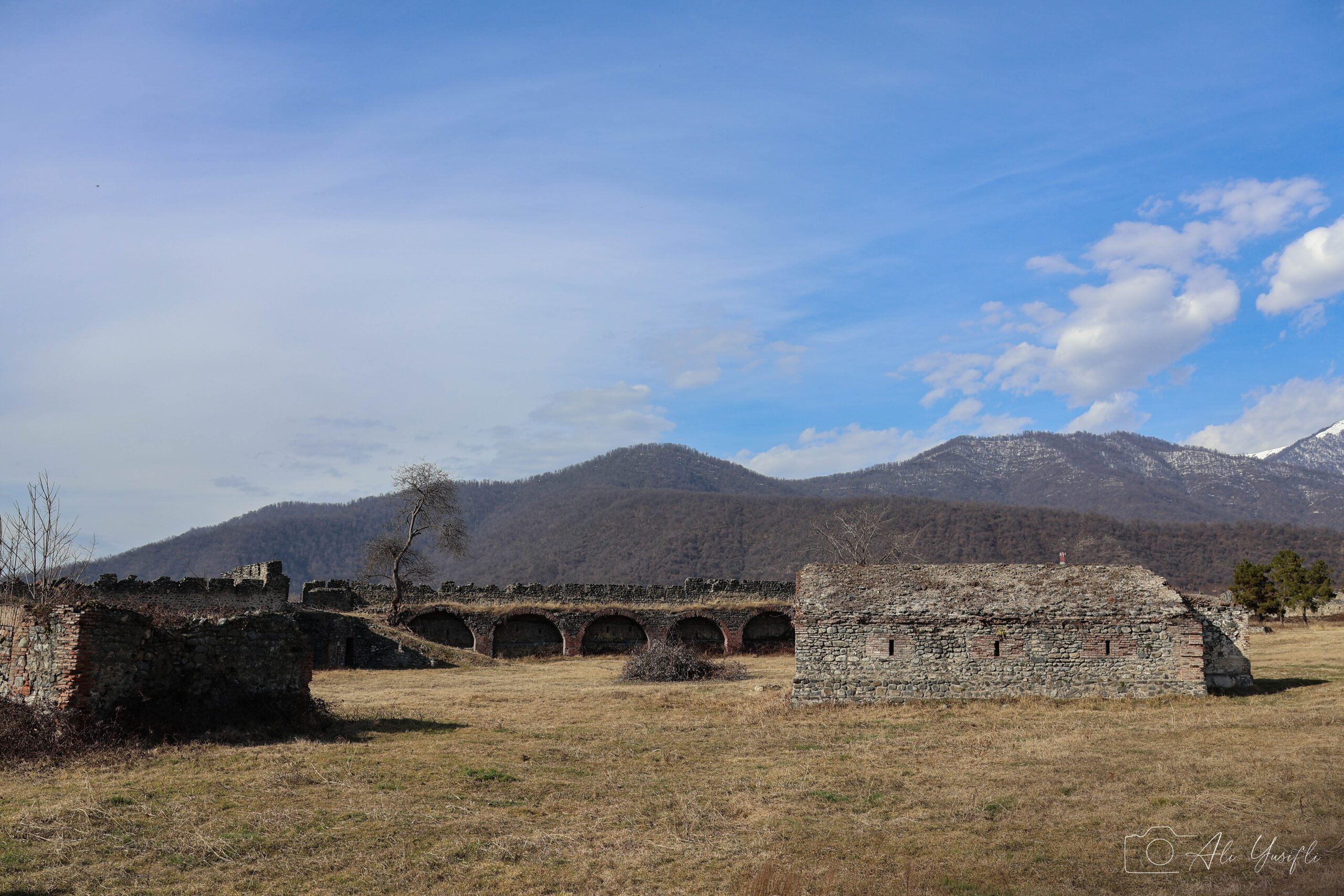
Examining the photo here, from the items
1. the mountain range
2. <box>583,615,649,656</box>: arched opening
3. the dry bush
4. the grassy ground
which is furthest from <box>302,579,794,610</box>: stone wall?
the dry bush

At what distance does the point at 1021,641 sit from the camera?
17.8m

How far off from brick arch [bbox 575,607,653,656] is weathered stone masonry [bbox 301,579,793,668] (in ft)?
0.13

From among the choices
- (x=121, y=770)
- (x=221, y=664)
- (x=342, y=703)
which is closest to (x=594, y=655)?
(x=342, y=703)

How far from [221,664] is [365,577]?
91.0 ft

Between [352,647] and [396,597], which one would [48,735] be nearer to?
[352,647]

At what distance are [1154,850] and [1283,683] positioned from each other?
13874 millimetres

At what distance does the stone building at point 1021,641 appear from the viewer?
17.5m

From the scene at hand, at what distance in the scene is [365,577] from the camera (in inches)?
1590

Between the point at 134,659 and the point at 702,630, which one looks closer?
the point at 134,659

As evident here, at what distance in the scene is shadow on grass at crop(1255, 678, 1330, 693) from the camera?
18.0 meters

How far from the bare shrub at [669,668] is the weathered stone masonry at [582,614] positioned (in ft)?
34.9

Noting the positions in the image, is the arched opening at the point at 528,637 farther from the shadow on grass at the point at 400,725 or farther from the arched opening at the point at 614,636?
the shadow on grass at the point at 400,725

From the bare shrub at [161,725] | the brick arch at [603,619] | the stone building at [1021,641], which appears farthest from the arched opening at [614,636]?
the bare shrub at [161,725]

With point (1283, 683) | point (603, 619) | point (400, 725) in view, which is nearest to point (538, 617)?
Result: point (603, 619)
